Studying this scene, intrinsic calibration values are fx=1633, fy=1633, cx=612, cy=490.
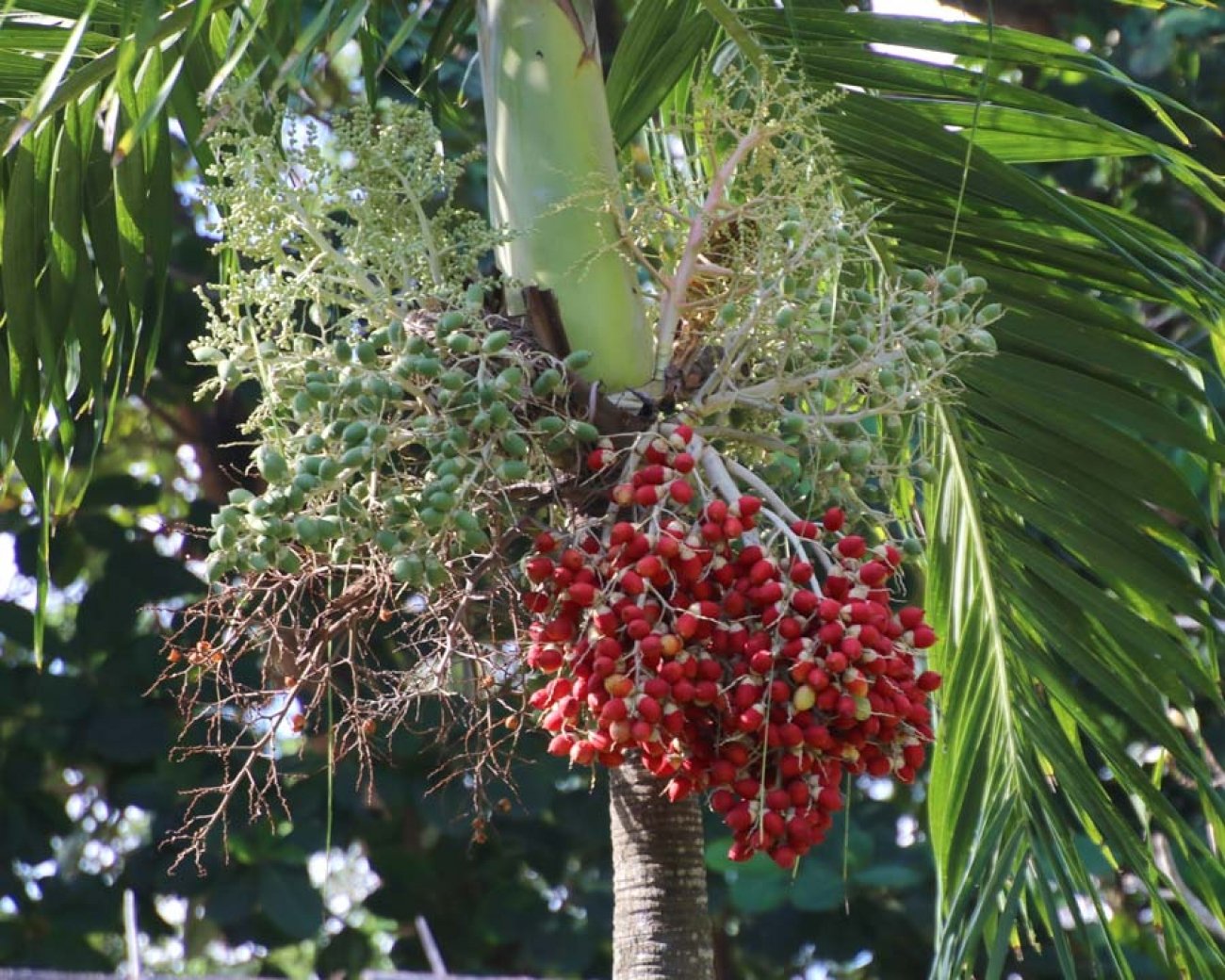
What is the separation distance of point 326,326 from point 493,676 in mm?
421

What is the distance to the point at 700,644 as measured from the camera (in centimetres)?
148

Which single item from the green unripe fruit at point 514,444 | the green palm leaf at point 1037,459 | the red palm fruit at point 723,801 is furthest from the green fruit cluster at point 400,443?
the green palm leaf at point 1037,459

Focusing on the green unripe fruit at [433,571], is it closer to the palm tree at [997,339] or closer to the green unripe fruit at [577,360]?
the green unripe fruit at [577,360]

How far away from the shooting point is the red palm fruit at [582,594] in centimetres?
148

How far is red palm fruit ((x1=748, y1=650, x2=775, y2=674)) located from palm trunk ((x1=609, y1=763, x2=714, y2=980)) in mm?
374

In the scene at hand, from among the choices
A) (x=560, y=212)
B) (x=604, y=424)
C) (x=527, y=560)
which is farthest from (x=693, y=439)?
(x=560, y=212)

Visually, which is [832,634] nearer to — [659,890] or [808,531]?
[808,531]

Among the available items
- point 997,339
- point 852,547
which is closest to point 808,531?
point 852,547

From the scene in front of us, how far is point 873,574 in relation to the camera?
153cm

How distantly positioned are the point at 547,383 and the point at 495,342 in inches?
3.2

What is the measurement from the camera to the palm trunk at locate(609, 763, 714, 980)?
5.82ft

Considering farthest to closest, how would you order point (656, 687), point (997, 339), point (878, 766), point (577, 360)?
1. point (997, 339)
2. point (577, 360)
3. point (878, 766)
4. point (656, 687)

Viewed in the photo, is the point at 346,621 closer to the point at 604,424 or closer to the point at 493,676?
the point at 493,676

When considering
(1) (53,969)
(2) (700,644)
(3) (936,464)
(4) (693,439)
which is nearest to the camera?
(2) (700,644)
